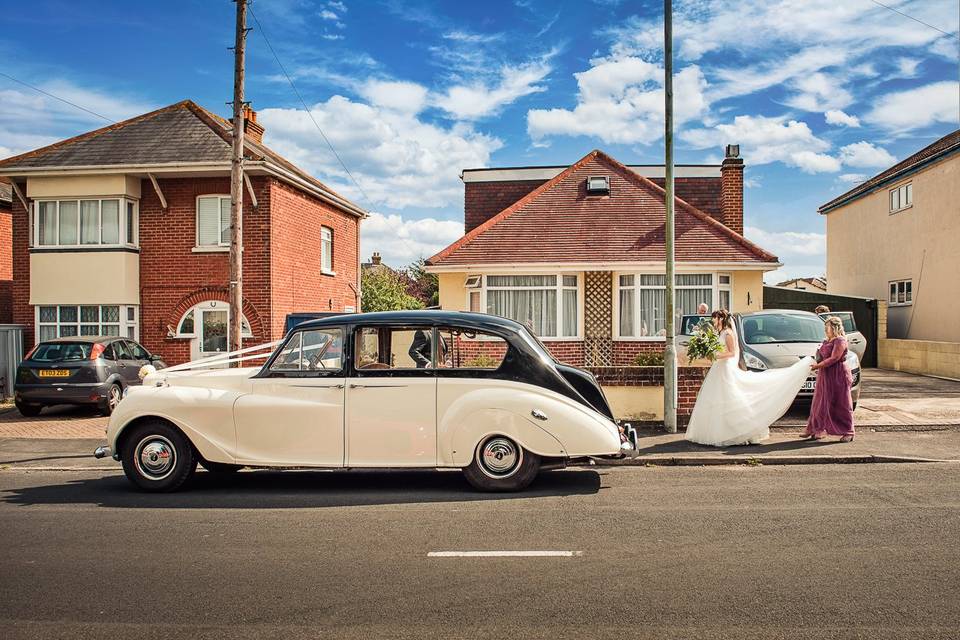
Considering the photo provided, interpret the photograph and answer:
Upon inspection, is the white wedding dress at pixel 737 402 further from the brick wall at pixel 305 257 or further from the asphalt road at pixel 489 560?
the brick wall at pixel 305 257

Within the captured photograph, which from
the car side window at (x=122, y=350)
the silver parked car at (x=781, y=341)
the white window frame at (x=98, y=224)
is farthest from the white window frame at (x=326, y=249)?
the silver parked car at (x=781, y=341)

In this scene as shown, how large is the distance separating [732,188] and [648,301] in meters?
6.18

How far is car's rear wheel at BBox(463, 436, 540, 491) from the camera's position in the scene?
764 centimetres

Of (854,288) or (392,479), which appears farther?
(854,288)

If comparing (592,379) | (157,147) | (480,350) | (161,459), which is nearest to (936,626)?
(592,379)

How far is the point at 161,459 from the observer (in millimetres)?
7902

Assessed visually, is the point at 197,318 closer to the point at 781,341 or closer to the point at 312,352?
the point at 312,352

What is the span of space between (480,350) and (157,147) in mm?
13996

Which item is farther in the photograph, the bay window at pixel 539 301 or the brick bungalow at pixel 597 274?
the bay window at pixel 539 301

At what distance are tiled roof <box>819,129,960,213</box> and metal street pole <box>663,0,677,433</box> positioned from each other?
1414 cm

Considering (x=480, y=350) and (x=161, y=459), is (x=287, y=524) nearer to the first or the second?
(x=161, y=459)

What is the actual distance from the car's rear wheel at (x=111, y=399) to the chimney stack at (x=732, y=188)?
1744 centimetres

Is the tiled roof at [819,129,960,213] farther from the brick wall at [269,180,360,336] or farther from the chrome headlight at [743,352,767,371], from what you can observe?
the brick wall at [269,180,360,336]

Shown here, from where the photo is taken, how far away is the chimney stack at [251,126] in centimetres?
2152
